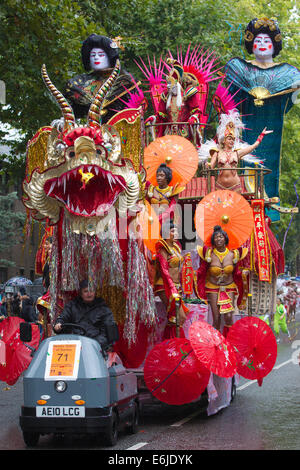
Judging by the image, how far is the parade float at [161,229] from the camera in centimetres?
888

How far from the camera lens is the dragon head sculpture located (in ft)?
28.4

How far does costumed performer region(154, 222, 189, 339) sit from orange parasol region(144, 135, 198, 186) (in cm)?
91

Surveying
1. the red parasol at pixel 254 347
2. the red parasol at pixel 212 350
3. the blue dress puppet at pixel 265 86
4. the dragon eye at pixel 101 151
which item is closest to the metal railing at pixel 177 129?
the blue dress puppet at pixel 265 86

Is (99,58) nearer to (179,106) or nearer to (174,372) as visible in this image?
(179,106)

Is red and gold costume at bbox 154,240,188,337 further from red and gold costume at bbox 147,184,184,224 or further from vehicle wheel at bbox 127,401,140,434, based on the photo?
vehicle wheel at bbox 127,401,140,434

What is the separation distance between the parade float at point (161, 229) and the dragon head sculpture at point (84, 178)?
1cm

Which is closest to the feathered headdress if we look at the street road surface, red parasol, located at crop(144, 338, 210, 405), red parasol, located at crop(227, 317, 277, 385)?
red parasol, located at crop(227, 317, 277, 385)

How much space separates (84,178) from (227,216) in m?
2.77

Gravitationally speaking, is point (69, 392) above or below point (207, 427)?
above

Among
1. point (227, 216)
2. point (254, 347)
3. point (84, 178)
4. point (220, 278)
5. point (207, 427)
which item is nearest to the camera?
point (84, 178)

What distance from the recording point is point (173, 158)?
36.6 feet

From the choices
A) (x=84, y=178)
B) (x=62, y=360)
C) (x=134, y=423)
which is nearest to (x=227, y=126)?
(x=84, y=178)

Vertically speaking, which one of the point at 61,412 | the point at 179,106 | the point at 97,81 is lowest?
the point at 61,412
